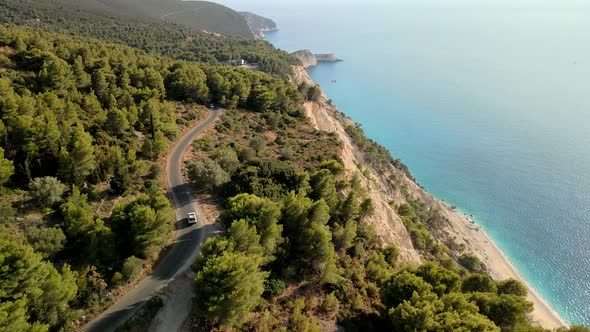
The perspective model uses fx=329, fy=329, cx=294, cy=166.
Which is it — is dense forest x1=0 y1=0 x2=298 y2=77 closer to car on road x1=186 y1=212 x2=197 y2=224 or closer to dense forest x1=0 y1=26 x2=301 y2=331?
dense forest x1=0 y1=26 x2=301 y2=331

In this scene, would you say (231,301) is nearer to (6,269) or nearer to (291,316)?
(291,316)

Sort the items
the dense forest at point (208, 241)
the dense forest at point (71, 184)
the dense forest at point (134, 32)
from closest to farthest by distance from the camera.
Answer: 1. the dense forest at point (71, 184)
2. the dense forest at point (208, 241)
3. the dense forest at point (134, 32)

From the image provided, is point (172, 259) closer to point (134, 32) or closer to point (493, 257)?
point (493, 257)

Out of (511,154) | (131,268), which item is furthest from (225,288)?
(511,154)

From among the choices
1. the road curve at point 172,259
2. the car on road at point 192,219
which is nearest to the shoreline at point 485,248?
the road curve at point 172,259

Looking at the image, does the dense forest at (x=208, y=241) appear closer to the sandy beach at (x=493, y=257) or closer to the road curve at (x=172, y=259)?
the road curve at (x=172, y=259)

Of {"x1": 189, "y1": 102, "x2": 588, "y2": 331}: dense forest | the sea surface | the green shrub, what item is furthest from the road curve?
the sea surface

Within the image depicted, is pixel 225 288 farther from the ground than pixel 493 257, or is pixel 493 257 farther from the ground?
pixel 225 288
